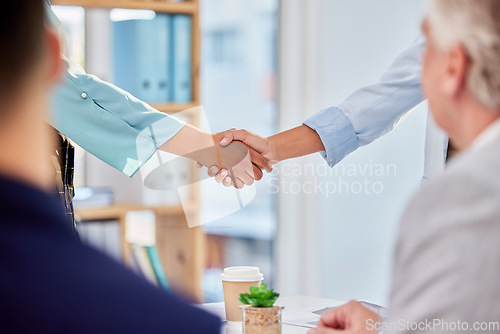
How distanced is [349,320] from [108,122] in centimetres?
105

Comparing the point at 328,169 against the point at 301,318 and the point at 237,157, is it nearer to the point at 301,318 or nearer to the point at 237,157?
the point at 237,157

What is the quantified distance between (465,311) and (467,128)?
0.24m

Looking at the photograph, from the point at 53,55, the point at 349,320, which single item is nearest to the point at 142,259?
the point at 349,320

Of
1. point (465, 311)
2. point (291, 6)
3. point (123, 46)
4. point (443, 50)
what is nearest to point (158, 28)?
point (123, 46)

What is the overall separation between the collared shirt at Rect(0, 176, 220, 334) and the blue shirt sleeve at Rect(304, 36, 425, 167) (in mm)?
1359

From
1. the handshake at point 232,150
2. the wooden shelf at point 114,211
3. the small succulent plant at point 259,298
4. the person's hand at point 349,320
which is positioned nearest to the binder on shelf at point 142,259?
→ the wooden shelf at point 114,211

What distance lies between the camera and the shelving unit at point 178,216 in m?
2.79

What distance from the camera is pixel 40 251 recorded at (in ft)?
1.59

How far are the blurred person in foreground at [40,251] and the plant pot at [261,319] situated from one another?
0.69 metres

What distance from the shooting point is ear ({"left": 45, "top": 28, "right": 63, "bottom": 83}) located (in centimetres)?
54

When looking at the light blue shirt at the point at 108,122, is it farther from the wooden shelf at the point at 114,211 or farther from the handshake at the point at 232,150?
the wooden shelf at the point at 114,211

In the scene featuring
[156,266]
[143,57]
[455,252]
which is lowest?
[156,266]

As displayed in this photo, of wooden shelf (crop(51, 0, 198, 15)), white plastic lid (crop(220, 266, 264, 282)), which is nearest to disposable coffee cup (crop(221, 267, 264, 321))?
white plastic lid (crop(220, 266, 264, 282))

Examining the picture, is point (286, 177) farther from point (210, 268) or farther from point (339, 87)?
point (210, 268)
